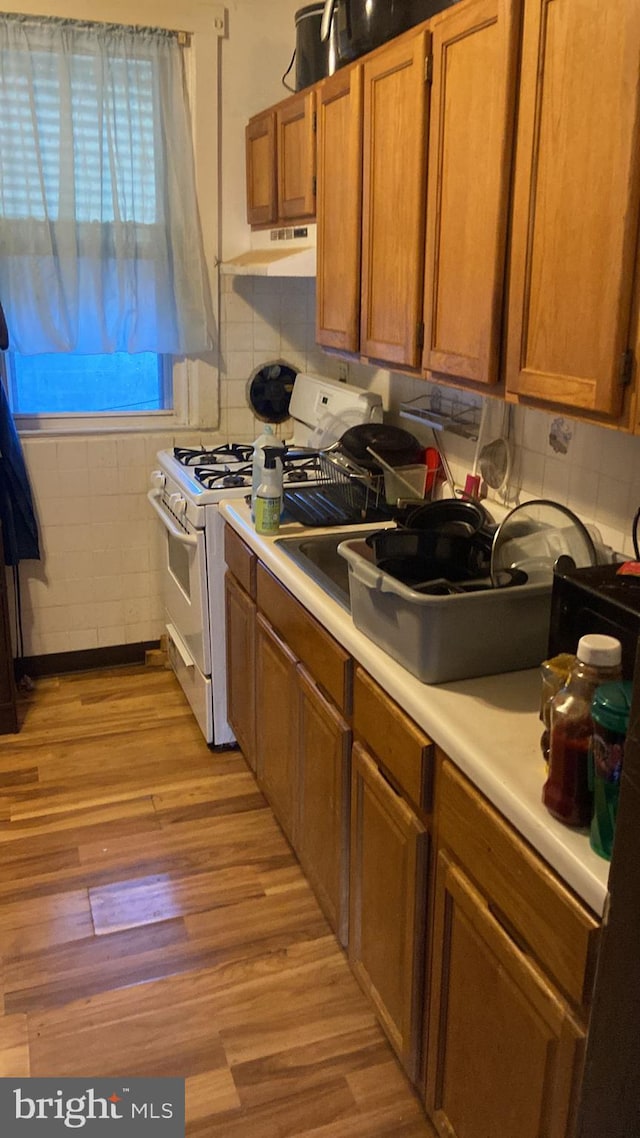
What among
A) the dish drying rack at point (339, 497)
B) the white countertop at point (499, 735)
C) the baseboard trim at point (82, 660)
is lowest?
the baseboard trim at point (82, 660)

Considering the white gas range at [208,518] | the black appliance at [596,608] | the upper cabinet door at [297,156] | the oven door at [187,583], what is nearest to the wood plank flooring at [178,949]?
the white gas range at [208,518]

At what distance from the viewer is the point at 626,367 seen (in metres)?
1.42

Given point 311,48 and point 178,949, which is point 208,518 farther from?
point 311,48

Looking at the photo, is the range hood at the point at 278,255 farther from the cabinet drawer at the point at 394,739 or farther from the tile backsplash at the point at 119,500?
the cabinet drawer at the point at 394,739

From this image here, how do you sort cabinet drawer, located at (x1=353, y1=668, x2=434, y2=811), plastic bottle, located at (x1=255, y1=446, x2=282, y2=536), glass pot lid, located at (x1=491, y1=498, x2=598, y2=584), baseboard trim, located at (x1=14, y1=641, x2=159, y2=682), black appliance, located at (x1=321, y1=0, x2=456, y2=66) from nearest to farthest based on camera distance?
1. cabinet drawer, located at (x1=353, y1=668, x2=434, y2=811)
2. glass pot lid, located at (x1=491, y1=498, x2=598, y2=584)
3. black appliance, located at (x1=321, y1=0, x2=456, y2=66)
4. plastic bottle, located at (x1=255, y1=446, x2=282, y2=536)
5. baseboard trim, located at (x1=14, y1=641, x2=159, y2=682)

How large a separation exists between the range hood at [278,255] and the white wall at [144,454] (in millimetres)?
137

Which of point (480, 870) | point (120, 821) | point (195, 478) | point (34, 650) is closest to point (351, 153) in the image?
point (195, 478)

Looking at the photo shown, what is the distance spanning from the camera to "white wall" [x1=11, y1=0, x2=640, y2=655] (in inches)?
130

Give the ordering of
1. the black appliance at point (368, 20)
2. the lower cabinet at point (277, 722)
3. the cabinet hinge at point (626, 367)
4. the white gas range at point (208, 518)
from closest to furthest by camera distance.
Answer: the cabinet hinge at point (626, 367)
the black appliance at point (368, 20)
the lower cabinet at point (277, 722)
the white gas range at point (208, 518)

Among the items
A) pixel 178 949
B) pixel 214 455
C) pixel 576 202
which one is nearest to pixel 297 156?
pixel 214 455

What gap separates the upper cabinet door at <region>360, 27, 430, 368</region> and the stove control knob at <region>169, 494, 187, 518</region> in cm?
88

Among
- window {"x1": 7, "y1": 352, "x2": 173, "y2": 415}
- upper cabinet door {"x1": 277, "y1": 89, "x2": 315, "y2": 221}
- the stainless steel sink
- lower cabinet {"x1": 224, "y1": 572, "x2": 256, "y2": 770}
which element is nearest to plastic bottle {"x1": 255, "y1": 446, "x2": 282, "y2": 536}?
the stainless steel sink

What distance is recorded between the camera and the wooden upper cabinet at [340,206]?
7.64ft

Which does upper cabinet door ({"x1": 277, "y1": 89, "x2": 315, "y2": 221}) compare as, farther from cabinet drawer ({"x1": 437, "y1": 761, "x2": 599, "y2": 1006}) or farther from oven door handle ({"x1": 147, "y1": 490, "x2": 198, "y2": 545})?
cabinet drawer ({"x1": 437, "y1": 761, "x2": 599, "y2": 1006})
